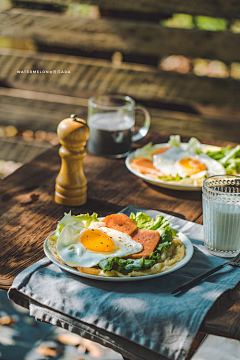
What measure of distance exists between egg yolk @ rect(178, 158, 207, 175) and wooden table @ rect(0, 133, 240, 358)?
88 millimetres

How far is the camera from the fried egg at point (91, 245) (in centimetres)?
99

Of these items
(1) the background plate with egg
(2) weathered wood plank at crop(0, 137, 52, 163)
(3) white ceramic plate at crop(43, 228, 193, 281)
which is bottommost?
(2) weathered wood plank at crop(0, 137, 52, 163)

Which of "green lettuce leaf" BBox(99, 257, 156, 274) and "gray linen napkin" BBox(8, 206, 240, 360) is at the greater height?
"green lettuce leaf" BBox(99, 257, 156, 274)

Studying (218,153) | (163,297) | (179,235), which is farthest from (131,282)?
(218,153)

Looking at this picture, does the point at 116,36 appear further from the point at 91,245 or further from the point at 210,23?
the point at 210,23

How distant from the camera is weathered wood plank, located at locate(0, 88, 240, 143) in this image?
3078mm

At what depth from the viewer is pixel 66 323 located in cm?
92

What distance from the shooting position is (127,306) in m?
0.91

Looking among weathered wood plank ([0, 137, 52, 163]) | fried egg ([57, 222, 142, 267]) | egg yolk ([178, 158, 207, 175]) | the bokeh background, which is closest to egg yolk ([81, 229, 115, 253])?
fried egg ([57, 222, 142, 267])

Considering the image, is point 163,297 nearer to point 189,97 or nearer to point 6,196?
point 6,196

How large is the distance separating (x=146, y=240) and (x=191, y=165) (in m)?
0.62

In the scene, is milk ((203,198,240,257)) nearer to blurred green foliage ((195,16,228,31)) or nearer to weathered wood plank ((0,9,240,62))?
weathered wood plank ((0,9,240,62))

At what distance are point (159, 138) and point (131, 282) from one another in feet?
4.11

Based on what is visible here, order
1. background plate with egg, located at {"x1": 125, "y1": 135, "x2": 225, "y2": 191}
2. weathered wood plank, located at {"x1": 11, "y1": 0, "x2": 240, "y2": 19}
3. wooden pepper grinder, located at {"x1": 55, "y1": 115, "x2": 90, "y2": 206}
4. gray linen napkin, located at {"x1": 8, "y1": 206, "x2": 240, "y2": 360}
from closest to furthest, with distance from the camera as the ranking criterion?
gray linen napkin, located at {"x1": 8, "y1": 206, "x2": 240, "y2": 360}, wooden pepper grinder, located at {"x1": 55, "y1": 115, "x2": 90, "y2": 206}, background plate with egg, located at {"x1": 125, "y1": 135, "x2": 225, "y2": 191}, weathered wood plank, located at {"x1": 11, "y1": 0, "x2": 240, "y2": 19}
